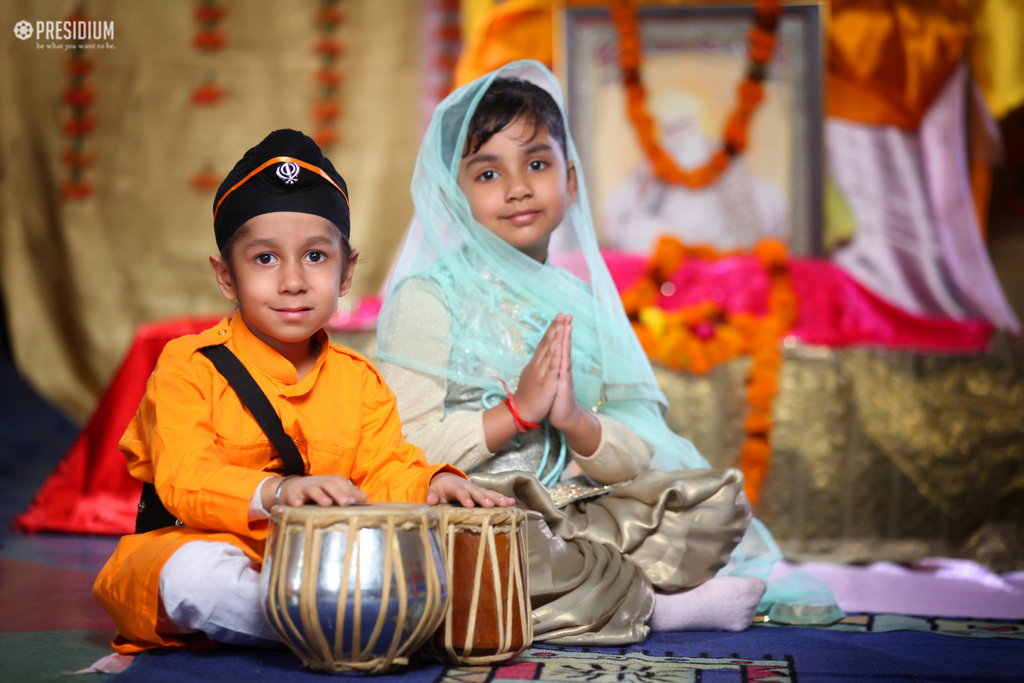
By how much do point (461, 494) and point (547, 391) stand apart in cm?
35

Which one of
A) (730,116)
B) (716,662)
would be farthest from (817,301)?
Answer: (716,662)

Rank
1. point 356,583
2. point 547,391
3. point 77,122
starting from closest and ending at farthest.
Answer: point 356,583 → point 547,391 → point 77,122

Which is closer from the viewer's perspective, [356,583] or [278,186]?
[356,583]

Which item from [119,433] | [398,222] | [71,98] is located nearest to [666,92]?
[398,222]

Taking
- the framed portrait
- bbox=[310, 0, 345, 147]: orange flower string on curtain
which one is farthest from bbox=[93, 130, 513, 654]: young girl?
bbox=[310, 0, 345, 147]: orange flower string on curtain

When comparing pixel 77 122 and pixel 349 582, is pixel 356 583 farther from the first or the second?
pixel 77 122

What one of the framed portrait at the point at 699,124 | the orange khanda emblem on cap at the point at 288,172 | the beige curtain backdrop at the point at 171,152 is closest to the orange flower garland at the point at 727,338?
the framed portrait at the point at 699,124

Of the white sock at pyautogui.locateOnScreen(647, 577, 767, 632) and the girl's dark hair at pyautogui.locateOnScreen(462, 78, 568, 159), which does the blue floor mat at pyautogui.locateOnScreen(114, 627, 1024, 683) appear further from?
the girl's dark hair at pyautogui.locateOnScreen(462, 78, 568, 159)

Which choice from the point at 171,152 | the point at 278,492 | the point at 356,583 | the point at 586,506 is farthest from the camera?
the point at 171,152

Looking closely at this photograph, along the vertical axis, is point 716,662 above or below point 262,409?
below

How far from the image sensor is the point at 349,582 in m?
1.30

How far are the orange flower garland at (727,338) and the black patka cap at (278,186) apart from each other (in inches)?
69.9

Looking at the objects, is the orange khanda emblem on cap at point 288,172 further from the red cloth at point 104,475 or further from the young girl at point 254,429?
the red cloth at point 104,475

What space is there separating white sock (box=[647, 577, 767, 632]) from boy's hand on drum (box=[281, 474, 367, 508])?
755 mm
